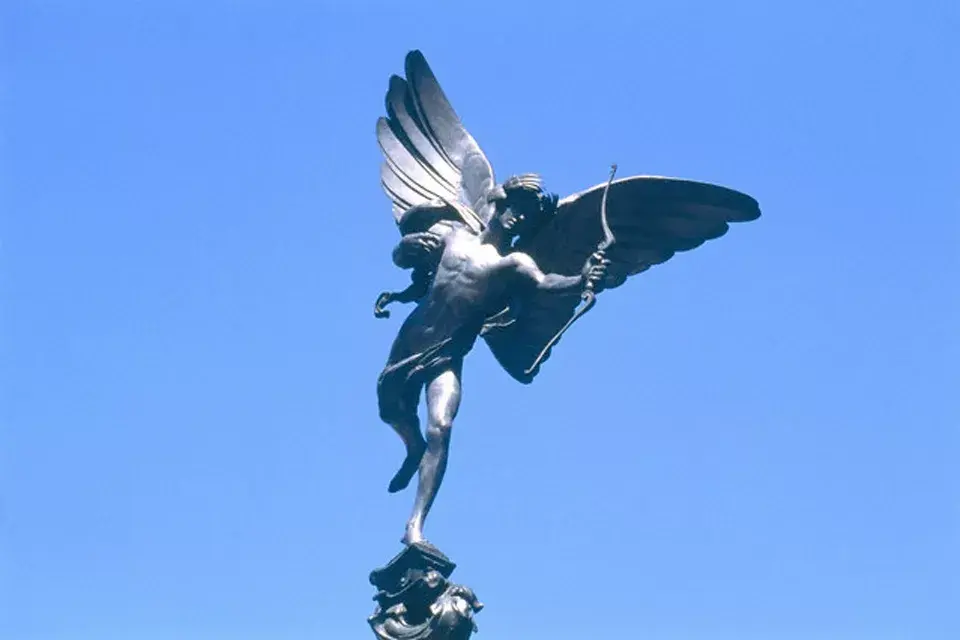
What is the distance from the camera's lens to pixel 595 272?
14383 millimetres

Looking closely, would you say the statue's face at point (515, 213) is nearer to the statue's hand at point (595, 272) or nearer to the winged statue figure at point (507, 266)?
the winged statue figure at point (507, 266)

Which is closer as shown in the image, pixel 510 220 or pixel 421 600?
pixel 421 600

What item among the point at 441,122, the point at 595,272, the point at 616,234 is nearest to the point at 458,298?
the point at 595,272

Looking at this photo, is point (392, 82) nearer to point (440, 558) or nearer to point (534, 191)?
point (534, 191)

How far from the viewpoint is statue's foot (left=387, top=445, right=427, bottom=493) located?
49.0 feet

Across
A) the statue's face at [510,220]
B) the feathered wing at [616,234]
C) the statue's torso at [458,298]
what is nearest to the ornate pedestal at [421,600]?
the statue's torso at [458,298]

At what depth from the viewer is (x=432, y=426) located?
14.7 meters

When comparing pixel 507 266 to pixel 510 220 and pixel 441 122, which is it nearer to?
pixel 510 220

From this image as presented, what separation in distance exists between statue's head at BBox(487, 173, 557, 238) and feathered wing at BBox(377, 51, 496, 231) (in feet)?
2.14

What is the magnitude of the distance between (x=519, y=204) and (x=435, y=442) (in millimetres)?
1772

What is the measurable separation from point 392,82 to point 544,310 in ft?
8.27

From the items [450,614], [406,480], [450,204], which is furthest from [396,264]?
[450,614]

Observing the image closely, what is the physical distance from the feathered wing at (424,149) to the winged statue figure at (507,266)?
0.55ft

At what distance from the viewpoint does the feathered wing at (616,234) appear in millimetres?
14984
